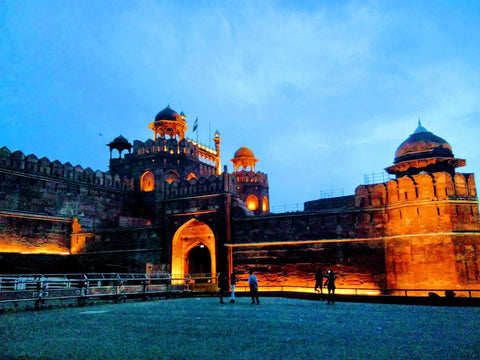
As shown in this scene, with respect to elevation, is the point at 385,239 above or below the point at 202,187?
below

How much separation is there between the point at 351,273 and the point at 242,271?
5.34 metres

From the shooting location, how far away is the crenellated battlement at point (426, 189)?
16.8 meters

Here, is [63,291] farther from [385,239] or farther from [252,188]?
[252,188]

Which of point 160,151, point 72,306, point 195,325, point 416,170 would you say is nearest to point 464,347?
point 195,325

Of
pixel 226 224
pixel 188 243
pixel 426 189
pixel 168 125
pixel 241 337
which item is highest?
pixel 168 125

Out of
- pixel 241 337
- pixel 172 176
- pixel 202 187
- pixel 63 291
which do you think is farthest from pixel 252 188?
pixel 241 337

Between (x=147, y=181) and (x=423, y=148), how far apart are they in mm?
18828

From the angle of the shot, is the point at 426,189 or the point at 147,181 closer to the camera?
the point at 426,189

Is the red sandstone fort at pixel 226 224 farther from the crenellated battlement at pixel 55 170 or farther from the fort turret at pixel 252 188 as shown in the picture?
the fort turret at pixel 252 188

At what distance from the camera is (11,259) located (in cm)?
2155

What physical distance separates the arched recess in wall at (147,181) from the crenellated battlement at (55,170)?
819mm

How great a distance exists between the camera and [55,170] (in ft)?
82.5

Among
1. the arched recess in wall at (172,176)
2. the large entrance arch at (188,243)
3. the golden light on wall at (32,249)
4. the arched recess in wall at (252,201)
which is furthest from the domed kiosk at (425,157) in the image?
the golden light on wall at (32,249)

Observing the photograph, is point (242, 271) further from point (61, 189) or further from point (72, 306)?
point (61, 189)
